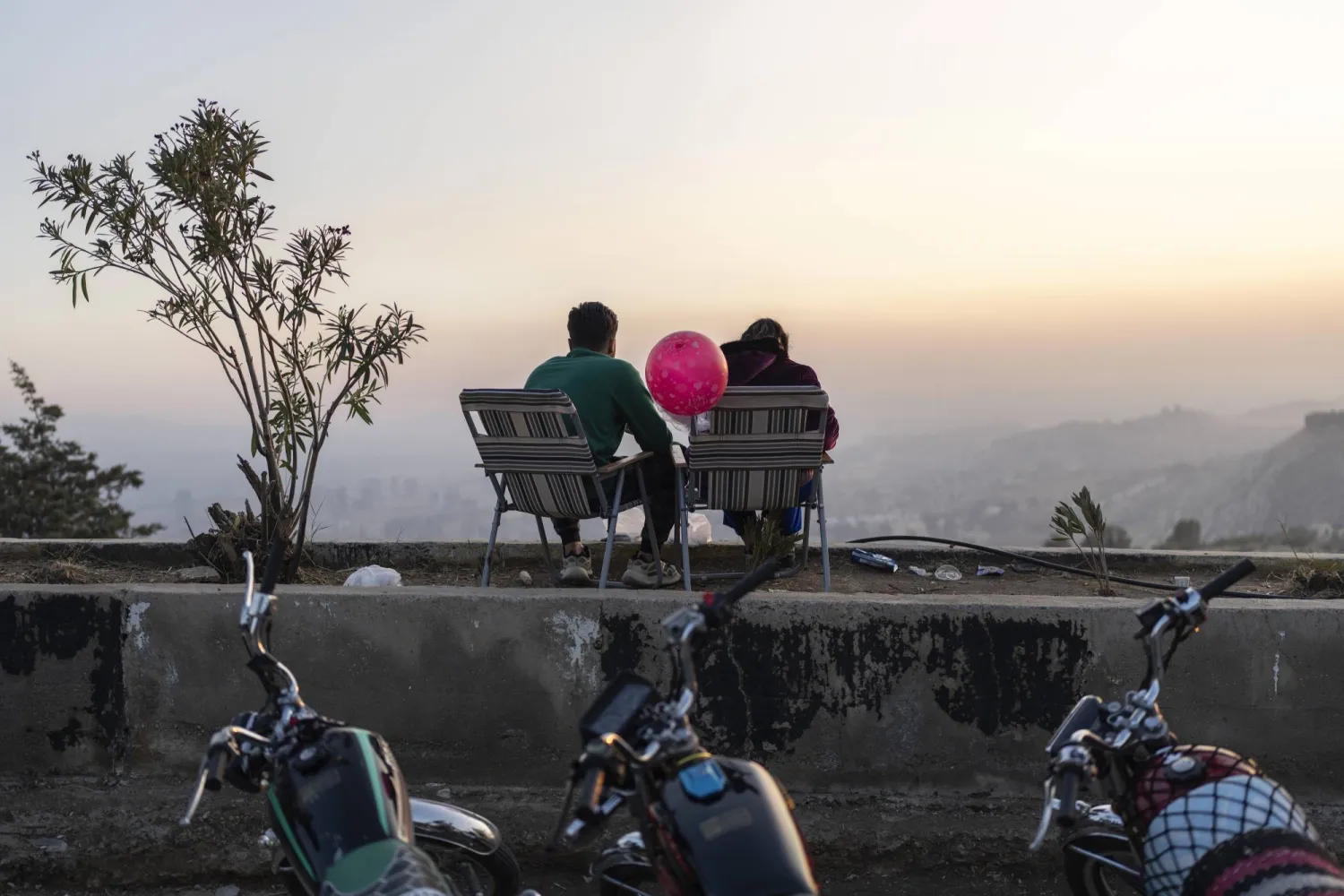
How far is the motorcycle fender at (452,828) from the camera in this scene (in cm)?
287

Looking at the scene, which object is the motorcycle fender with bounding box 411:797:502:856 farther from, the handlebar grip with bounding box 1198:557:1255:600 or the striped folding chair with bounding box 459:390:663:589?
the striped folding chair with bounding box 459:390:663:589

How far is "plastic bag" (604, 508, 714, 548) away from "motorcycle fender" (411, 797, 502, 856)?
10.1 ft

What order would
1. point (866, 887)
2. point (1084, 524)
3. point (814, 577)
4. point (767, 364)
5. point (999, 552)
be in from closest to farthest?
point (866, 887)
point (1084, 524)
point (767, 364)
point (814, 577)
point (999, 552)

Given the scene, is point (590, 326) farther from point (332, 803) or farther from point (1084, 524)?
point (332, 803)

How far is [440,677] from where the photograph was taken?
169 inches

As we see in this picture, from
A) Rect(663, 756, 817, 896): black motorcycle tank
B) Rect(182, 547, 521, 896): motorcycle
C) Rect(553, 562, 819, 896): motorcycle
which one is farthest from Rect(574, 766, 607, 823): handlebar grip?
Rect(182, 547, 521, 896): motorcycle

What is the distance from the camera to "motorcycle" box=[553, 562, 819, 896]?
1986 mm

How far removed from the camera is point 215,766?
2289 mm

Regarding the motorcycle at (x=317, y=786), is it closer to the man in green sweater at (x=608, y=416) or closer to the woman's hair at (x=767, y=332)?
the man in green sweater at (x=608, y=416)

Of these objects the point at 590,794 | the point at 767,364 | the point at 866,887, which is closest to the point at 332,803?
the point at 590,794

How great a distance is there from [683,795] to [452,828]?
3.52 feet

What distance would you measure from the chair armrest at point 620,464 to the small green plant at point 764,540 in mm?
695

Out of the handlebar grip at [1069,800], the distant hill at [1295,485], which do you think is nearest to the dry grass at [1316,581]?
the handlebar grip at [1069,800]

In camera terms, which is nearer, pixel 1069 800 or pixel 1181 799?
pixel 1069 800
